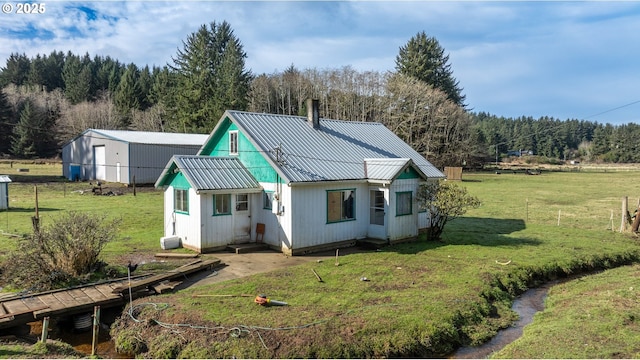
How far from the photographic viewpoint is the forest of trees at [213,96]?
53.9m

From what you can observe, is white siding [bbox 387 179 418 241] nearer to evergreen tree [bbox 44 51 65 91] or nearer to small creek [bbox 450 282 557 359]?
small creek [bbox 450 282 557 359]

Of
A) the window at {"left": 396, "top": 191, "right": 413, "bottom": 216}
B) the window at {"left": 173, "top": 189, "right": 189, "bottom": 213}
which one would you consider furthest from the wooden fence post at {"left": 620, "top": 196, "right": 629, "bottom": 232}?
the window at {"left": 173, "top": 189, "right": 189, "bottom": 213}

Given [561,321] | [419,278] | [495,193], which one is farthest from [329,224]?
[495,193]

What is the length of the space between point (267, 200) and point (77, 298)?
753 cm

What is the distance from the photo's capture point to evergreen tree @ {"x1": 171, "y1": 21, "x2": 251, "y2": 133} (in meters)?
55.3

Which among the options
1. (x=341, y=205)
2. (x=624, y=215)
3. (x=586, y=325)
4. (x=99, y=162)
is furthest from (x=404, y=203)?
(x=99, y=162)

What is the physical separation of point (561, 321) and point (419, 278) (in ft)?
12.5

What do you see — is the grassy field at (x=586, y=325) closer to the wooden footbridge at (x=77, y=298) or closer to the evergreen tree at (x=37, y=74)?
the wooden footbridge at (x=77, y=298)

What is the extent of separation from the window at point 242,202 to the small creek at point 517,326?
9679 mm

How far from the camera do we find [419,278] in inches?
499

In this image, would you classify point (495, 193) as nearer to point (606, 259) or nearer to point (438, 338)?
point (606, 259)

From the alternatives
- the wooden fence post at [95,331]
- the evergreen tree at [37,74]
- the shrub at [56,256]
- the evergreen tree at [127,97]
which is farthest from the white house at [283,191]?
the evergreen tree at [37,74]

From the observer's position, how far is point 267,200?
16547mm

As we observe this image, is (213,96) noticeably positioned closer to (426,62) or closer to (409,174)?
(426,62)
